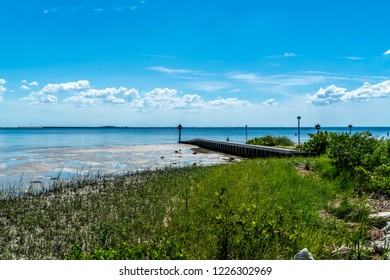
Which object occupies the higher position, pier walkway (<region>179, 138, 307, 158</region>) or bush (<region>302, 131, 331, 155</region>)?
bush (<region>302, 131, 331, 155</region>)

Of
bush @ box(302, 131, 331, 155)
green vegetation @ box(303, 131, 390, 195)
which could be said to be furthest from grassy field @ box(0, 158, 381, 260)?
bush @ box(302, 131, 331, 155)

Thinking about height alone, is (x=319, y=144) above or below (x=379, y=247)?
above

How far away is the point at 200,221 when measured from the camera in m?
7.82

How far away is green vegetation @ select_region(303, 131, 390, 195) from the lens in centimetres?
1082

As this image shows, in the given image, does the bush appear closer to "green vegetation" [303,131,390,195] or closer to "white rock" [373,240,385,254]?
"green vegetation" [303,131,390,195]

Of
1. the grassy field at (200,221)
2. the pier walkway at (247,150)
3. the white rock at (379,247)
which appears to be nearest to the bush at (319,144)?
the pier walkway at (247,150)

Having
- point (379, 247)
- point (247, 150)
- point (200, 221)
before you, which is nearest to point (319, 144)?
point (200, 221)

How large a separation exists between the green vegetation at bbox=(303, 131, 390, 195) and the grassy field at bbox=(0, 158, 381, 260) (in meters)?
0.66

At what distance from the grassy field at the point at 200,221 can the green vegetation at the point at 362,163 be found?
2.17 ft

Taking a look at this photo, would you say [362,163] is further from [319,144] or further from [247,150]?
[247,150]

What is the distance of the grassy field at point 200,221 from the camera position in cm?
587

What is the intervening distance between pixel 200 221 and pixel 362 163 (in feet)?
23.5

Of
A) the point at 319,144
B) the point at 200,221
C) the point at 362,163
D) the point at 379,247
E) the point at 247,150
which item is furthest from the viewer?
the point at 247,150
